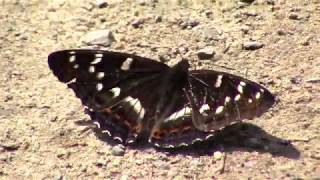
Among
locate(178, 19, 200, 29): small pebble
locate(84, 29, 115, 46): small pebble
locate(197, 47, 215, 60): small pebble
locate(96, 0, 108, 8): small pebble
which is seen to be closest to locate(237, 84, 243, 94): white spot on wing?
locate(197, 47, 215, 60): small pebble

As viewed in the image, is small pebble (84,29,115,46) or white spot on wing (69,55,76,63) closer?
white spot on wing (69,55,76,63)

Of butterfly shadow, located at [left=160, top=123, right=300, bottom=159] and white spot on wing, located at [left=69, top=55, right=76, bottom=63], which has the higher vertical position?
white spot on wing, located at [left=69, top=55, right=76, bottom=63]

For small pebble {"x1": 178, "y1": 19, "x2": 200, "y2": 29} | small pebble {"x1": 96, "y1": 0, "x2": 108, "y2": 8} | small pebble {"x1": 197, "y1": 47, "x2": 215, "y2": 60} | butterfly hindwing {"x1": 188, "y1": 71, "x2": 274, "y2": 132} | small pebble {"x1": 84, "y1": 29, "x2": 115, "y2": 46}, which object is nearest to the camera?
butterfly hindwing {"x1": 188, "y1": 71, "x2": 274, "y2": 132}

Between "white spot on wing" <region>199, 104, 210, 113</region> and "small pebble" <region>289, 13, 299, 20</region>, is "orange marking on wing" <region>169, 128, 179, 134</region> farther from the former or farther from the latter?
"small pebble" <region>289, 13, 299, 20</region>

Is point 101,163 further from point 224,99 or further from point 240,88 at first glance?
point 240,88

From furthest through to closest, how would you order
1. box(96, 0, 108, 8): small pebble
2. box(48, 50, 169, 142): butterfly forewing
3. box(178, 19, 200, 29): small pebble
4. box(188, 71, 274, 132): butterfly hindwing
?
box(96, 0, 108, 8): small pebble → box(178, 19, 200, 29): small pebble → box(48, 50, 169, 142): butterfly forewing → box(188, 71, 274, 132): butterfly hindwing

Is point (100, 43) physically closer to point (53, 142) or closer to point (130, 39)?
point (130, 39)
